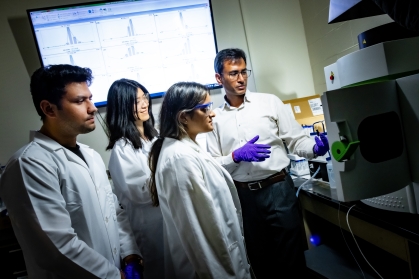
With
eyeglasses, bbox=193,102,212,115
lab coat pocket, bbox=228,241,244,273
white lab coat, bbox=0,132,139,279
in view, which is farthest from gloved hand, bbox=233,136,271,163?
white lab coat, bbox=0,132,139,279

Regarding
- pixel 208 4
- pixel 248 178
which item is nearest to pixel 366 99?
pixel 248 178

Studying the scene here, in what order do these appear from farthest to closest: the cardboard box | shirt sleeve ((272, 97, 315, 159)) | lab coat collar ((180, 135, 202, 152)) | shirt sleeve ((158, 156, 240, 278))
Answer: the cardboard box < shirt sleeve ((272, 97, 315, 159)) < lab coat collar ((180, 135, 202, 152)) < shirt sleeve ((158, 156, 240, 278))

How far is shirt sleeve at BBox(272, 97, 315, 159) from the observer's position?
166 cm

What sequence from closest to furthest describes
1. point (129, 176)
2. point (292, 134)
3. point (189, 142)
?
point (189, 142)
point (129, 176)
point (292, 134)

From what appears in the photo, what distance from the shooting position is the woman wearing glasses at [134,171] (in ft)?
4.68

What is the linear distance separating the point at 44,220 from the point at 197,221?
53cm

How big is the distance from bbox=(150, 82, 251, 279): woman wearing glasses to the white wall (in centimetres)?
124

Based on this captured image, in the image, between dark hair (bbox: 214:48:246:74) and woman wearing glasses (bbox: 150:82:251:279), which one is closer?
woman wearing glasses (bbox: 150:82:251:279)

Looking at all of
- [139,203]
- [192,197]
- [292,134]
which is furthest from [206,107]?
[292,134]

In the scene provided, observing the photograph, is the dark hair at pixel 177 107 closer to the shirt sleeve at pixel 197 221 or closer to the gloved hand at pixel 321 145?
the shirt sleeve at pixel 197 221

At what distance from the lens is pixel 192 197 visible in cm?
97

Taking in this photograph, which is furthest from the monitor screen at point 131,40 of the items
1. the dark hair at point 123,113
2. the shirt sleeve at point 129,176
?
the shirt sleeve at point 129,176

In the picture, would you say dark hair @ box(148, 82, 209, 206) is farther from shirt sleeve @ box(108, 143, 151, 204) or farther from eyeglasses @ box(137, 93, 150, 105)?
eyeglasses @ box(137, 93, 150, 105)

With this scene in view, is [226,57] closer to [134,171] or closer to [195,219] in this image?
[134,171]
